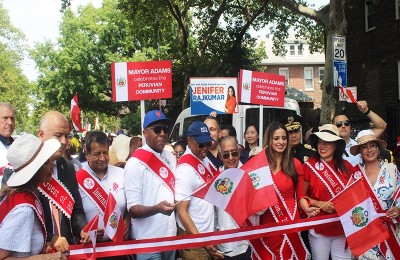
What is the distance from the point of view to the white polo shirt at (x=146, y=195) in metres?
4.12

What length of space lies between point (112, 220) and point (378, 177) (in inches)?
109

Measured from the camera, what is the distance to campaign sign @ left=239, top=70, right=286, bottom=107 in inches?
368

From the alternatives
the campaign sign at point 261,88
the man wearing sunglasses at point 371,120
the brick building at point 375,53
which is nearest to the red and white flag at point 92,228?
the man wearing sunglasses at point 371,120

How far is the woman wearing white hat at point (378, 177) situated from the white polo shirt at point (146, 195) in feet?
6.76

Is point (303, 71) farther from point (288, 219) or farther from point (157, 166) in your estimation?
point (157, 166)

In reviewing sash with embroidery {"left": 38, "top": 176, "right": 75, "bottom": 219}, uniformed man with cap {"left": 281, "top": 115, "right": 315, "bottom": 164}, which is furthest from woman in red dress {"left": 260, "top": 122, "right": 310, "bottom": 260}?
sash with embroidery {"left": 38, "top": 176, "right": 75, "bottom": 219}

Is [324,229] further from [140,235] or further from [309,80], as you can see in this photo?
[309,80]

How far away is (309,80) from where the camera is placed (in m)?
49.7

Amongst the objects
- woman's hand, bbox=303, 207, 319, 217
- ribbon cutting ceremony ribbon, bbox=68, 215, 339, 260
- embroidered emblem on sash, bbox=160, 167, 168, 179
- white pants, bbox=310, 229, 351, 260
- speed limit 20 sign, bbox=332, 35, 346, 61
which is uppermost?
speed limit 20 sign, bbox=332, 35, 346, 61

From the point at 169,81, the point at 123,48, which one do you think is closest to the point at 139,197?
the point at 169,81

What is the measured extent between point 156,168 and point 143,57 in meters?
Result: 35.2

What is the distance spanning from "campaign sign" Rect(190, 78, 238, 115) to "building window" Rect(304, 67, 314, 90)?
39.5 metres

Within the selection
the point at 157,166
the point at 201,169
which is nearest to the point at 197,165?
the point at 201,169

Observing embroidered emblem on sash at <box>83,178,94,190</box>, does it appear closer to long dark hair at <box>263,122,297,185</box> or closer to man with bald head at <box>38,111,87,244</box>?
man with bald head at <box>38,111,87,244</box>
